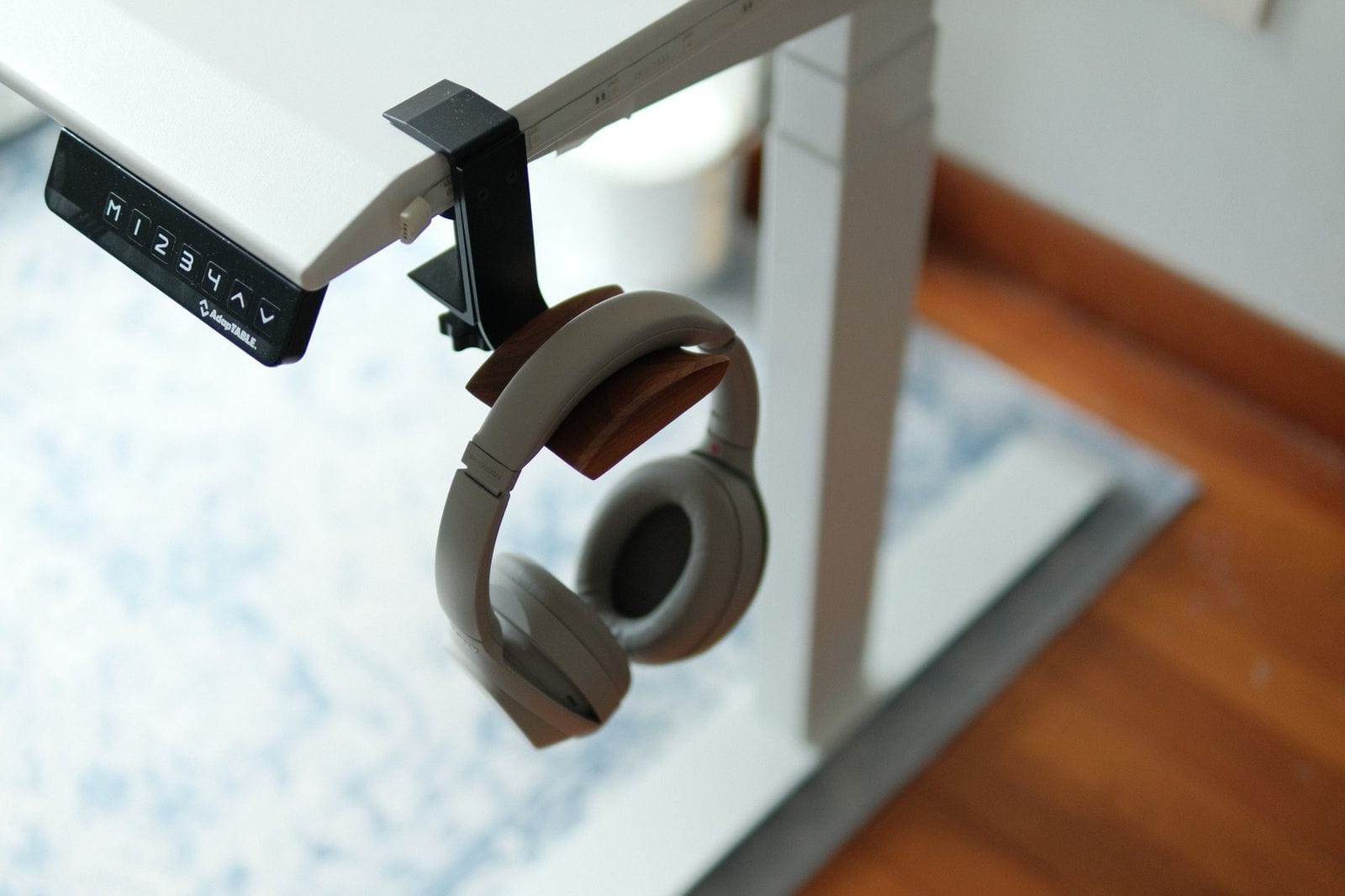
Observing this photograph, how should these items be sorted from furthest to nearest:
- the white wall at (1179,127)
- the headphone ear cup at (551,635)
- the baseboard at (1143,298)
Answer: the baseboard at (1143,298)
the white wall at (1179,127)
the headphone ear cup at (551,635)

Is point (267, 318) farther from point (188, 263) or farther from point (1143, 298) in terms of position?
point (1143, 298)

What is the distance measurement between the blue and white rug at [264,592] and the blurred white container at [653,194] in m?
0.22

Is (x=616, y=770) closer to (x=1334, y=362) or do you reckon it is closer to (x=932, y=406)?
(x=932, y=406)

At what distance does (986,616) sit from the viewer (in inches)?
65.4

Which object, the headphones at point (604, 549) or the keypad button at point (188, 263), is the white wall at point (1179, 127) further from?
the keypad button at point (188, 263)

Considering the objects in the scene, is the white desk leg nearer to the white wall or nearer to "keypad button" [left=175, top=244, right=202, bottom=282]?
"keypad button" [left=175, top=244, right=202, bottom=282]

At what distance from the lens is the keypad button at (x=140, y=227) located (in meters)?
0.71

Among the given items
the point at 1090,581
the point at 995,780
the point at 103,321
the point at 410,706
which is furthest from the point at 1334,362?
the point at 103,321

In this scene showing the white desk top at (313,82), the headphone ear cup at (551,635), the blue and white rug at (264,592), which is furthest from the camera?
the blue and white rug at (264,592)

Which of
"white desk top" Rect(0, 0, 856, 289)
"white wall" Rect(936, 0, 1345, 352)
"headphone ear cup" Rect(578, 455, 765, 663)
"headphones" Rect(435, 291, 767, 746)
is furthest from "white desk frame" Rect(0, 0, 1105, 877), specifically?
"white wall" Rect(936, 0, 1345, 352)

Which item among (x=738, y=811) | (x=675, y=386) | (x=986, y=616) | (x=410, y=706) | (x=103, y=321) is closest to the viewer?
(x=675, y=386)

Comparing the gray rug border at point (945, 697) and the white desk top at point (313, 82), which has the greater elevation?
the white desk top at point (313, 82)

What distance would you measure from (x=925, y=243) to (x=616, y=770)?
0.97 m

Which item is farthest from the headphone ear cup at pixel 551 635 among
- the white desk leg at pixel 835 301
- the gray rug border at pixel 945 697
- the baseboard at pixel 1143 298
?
the baseboard at pixel 1143 298
